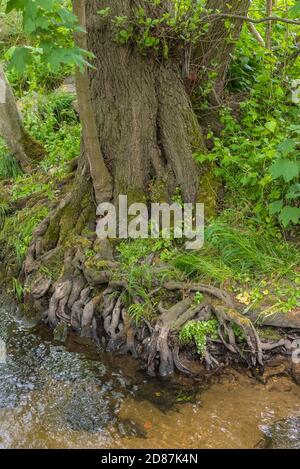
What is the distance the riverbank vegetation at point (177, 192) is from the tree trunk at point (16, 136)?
1290 millimetres

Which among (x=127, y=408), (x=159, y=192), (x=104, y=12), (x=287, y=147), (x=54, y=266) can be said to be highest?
(x=104, y=12)

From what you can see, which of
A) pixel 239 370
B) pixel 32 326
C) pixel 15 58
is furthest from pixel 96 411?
pixel 15 58

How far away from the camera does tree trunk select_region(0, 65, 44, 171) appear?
8.16 meters

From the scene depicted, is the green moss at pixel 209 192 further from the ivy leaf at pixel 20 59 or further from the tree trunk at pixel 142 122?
the ivy leaf at pixel 20 59

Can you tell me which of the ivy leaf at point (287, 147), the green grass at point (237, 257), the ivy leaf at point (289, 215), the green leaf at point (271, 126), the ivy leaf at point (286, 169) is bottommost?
the green grass at point (237, 257)

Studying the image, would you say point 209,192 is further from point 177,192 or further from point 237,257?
point 237,257

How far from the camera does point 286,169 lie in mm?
4996

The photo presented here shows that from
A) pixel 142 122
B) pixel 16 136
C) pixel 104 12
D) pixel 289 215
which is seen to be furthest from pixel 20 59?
pixel 16 136

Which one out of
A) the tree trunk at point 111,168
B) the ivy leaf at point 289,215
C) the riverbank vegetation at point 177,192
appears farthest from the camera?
the tree trunk at point 111,168

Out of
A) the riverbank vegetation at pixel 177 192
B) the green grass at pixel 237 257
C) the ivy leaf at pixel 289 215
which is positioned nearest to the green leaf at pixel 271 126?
the riverbank vegetation at pixel 177 192

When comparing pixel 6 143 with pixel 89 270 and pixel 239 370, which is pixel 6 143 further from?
pixel 239 370

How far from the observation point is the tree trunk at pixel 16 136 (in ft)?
26.8

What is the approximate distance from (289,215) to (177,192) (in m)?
1.30

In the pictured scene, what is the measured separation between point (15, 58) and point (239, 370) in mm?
3109
